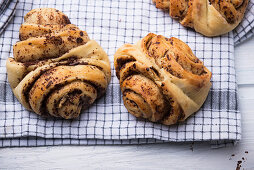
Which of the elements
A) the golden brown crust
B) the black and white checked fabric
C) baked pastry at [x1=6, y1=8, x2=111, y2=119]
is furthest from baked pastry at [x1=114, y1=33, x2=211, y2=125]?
the golden brown crust

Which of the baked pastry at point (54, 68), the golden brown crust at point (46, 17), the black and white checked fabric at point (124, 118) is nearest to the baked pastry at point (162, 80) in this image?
the black and white checked fabric at point (124, 118)

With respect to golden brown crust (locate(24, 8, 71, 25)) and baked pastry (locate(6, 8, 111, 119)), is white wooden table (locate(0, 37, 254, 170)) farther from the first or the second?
golden brown crust (locate(24, 8, 71, 25))

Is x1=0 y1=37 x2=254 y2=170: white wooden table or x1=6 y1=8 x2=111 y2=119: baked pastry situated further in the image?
x1=0 y1=37 x2=254 y2=170: white wooden table

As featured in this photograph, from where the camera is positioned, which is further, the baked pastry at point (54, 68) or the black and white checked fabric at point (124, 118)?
the black and white checked fabric at point (124, 118)

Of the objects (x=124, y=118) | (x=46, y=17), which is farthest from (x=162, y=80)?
(x=46, y=17)

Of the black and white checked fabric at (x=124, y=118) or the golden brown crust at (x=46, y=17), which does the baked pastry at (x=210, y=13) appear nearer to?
the black and white checked fabric at (x=124, y=118)
